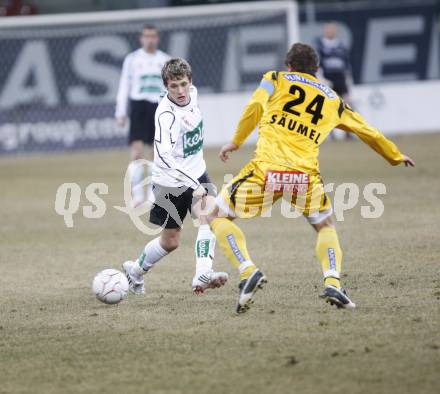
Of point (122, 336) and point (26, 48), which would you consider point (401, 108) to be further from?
point (122, 336)

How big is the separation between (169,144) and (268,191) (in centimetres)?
91

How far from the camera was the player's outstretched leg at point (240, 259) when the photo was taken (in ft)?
22.5

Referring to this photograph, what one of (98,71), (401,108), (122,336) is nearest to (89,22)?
(98,71)

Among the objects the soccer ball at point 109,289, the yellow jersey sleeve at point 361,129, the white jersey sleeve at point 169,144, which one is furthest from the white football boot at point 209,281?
the yellow jersey sleeve at point 361,129

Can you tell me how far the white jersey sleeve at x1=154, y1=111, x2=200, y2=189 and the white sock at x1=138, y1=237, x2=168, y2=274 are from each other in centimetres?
72

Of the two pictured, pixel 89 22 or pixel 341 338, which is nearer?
pixel 341 338

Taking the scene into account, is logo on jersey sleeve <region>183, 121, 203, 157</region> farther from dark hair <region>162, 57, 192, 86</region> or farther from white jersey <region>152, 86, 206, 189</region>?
dark hair <region>162, 57, 192, 86</region>

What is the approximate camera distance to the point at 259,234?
38.4 ft

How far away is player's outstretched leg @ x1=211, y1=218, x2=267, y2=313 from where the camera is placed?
6.86 m

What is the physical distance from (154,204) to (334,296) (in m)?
1.75

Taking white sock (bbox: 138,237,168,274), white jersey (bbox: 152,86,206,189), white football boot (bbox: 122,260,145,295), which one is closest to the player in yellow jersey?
white jersey (bbox: 152,86,206,189)

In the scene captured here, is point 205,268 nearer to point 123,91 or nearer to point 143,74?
point 123,91

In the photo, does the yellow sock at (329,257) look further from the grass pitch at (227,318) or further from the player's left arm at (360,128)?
the player's left arm at (360,128)

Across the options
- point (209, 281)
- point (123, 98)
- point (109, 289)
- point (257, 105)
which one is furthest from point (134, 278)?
point (123, 98)
